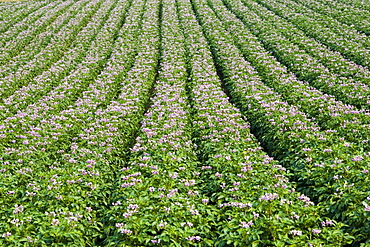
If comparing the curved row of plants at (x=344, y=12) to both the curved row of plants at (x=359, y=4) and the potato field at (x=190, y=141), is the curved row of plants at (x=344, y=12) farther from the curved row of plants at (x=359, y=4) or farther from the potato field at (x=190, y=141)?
the curved row of plants at (x=359, y=4)

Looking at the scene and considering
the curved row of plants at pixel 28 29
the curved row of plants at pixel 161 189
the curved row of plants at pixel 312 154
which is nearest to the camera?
the curved row of plants at pixel 161 189

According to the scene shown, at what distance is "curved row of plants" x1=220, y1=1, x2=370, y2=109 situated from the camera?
533 inches

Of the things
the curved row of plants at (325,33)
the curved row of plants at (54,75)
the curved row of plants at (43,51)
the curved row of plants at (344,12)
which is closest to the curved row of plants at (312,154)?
the curved row of plants at (325,33)

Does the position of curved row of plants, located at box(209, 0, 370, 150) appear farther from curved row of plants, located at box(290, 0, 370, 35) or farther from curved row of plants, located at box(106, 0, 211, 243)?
curved row of plants, located at box(290, 0, 370, 35)

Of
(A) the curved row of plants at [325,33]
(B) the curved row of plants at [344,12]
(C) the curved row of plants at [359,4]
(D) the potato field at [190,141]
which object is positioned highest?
(C) the curved row of plants at [359,4]

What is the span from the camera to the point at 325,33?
78.2ft

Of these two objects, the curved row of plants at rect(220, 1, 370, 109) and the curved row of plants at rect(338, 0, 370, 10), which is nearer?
the curved row of plants at rect(220, 1, 370, 109)

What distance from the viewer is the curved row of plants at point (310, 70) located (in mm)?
13530

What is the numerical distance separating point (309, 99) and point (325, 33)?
13.1 m

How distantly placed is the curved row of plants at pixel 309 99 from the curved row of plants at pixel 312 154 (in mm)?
595

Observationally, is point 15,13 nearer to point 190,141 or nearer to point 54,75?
point 54,75

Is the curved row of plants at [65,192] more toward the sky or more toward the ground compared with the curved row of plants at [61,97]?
more toward the sky

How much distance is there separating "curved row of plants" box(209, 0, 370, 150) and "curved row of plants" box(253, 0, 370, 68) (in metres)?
4.38

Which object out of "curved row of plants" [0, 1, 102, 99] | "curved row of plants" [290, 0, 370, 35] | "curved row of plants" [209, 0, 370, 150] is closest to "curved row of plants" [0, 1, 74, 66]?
"curved row of plants" [0, 1, 102, 99]
